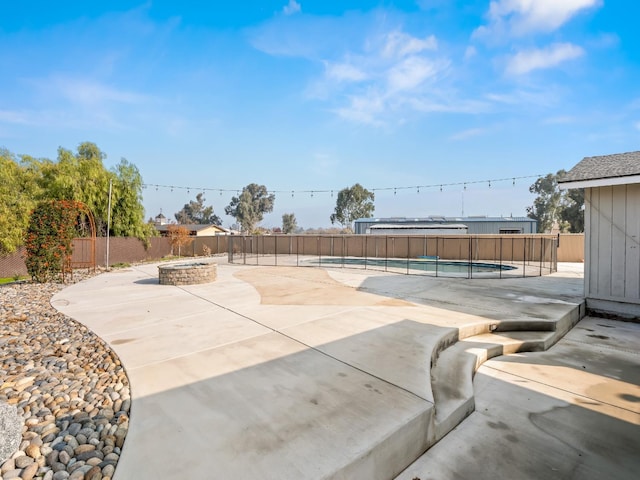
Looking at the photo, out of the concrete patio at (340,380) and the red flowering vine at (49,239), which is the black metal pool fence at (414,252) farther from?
the concrete patio at (340,380)

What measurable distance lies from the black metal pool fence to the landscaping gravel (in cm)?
957

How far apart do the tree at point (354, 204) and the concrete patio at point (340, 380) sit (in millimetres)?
35330

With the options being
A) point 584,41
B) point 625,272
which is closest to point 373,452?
point 625,272

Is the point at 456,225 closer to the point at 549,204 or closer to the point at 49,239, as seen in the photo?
the point at 49,239

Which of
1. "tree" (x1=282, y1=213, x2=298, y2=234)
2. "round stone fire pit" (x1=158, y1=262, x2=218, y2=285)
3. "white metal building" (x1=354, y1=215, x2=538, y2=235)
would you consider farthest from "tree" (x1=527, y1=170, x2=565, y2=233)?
"round stone fire pit" (x1=158, y1=262, x2=218, y2=285)

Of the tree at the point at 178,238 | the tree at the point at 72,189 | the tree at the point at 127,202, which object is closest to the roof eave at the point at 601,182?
the tree at the point at 72,189

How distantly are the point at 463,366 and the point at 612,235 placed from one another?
5.26 meters

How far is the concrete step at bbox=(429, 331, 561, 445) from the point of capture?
252 centimetres

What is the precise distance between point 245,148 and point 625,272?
59.9ft

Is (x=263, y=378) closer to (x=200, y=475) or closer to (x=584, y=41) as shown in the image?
(x=200, y=475)

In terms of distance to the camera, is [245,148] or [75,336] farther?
[245,148]

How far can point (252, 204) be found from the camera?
50781mm

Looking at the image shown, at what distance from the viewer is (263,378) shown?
2812 mm

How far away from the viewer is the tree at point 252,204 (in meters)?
→ 47.2
